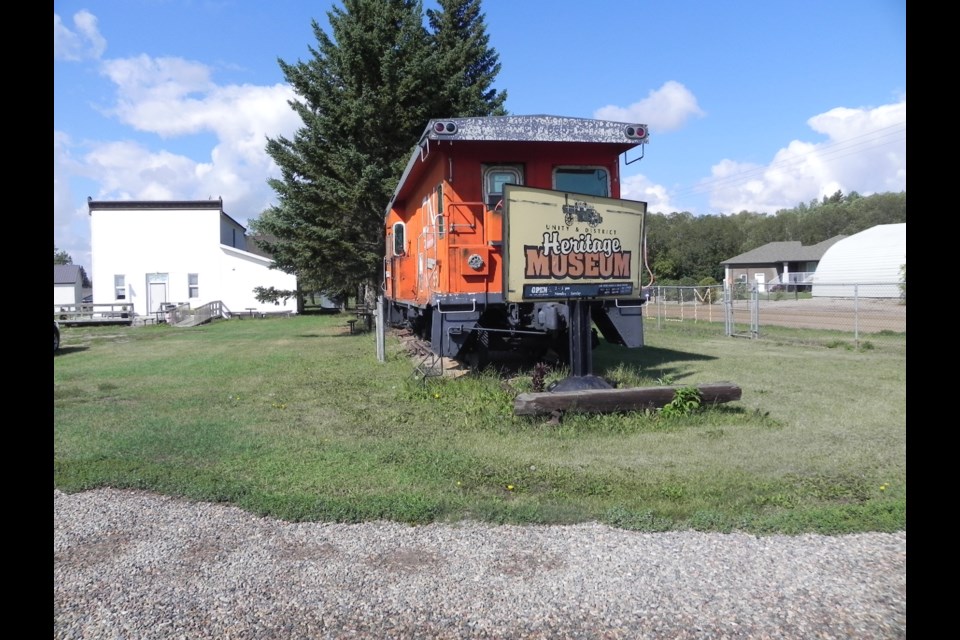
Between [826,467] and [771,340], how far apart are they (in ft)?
41.1

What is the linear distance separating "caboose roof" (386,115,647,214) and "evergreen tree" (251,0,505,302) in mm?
12966

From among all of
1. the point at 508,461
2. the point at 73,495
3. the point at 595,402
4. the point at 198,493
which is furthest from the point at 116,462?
the point at 595,402

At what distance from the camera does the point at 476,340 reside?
10516 mm

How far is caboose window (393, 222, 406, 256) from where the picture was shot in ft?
48.6

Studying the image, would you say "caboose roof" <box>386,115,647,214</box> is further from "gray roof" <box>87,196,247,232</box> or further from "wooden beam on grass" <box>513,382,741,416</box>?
"gray roof" <box>87,196,247,232</box>

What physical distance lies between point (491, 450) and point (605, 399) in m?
1.45

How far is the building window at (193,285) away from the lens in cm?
3812

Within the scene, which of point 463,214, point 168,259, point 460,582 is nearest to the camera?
point 460,582

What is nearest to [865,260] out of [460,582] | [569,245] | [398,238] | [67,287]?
[398,238]

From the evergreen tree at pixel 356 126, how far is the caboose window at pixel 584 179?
12626mm

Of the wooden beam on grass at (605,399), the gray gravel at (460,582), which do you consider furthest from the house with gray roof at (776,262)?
the gray gravel at (460,582)

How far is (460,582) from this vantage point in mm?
3518

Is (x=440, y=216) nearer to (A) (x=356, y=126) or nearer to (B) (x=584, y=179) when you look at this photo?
(B) (x=584, y=179)

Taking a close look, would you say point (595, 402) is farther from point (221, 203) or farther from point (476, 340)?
point (221, 203)
